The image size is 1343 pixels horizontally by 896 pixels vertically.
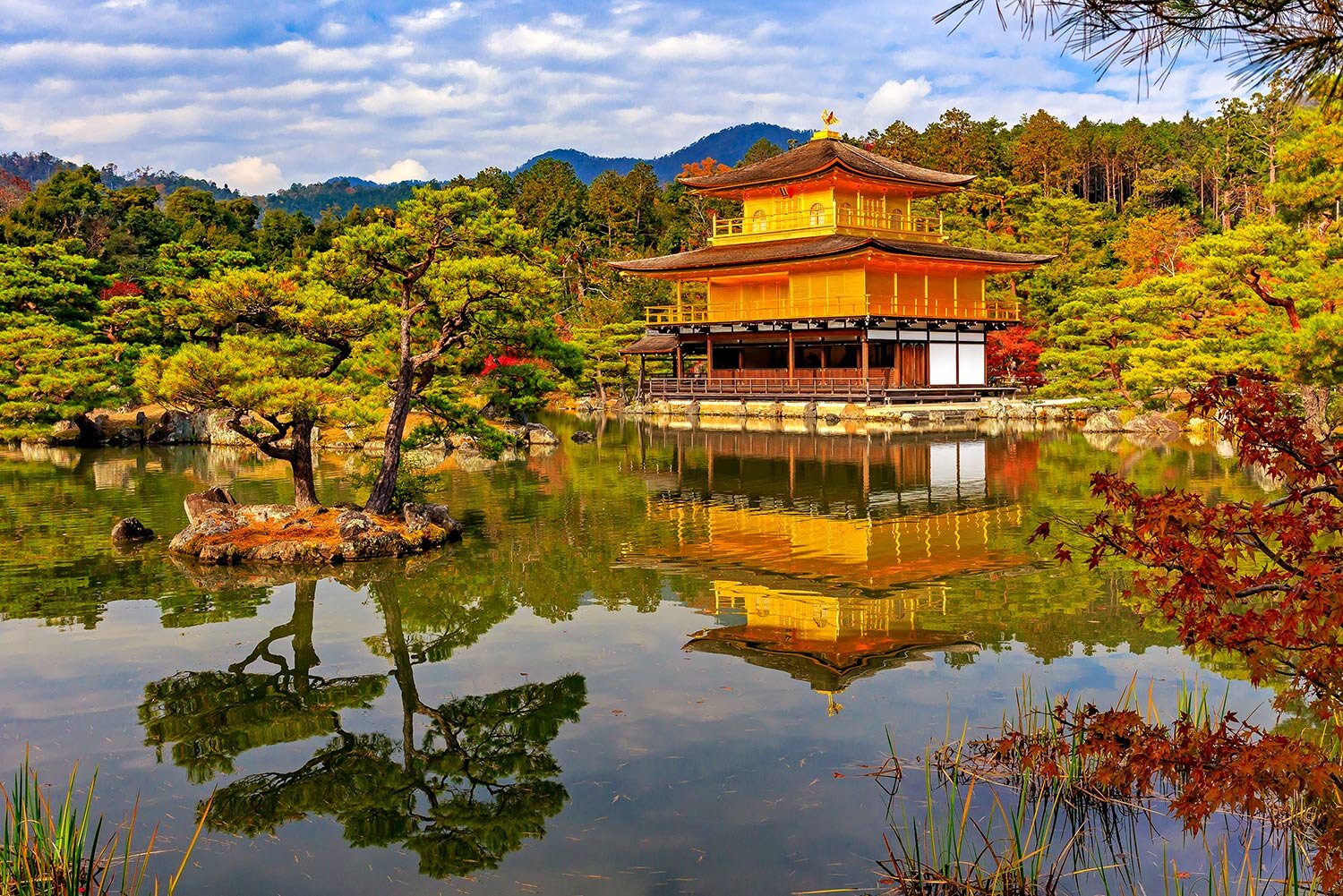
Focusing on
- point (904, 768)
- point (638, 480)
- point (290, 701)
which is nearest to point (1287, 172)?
point (638, 480)

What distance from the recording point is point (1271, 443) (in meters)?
4.60

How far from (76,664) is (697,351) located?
39857 mm

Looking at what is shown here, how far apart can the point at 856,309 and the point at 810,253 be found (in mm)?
2549

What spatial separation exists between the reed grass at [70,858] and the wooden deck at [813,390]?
104ft

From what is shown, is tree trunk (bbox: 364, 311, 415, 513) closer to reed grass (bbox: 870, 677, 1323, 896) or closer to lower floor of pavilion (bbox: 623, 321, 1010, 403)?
reed grass (bbox: 870, 677, 1323, 896)

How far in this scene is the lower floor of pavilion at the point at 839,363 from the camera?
124 ft

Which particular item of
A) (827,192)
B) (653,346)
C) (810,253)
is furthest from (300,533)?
(827,192)

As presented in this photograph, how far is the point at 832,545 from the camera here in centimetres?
1438

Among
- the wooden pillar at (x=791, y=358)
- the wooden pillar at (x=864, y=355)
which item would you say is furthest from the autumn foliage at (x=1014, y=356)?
the wooden pillar at (x=791, y=358)

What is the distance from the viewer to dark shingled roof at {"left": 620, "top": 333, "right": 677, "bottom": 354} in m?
44.1

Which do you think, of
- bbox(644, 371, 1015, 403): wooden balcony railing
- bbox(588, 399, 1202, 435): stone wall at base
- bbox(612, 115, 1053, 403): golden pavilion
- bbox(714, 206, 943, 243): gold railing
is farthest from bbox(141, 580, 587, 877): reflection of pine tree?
bbox(714, 206, 943, 243): gold railing

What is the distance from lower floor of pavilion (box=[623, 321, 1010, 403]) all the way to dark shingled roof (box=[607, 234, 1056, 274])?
2.38 m

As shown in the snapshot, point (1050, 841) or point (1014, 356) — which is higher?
point (1014, 356)

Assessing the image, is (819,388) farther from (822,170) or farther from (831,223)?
(822,170)
